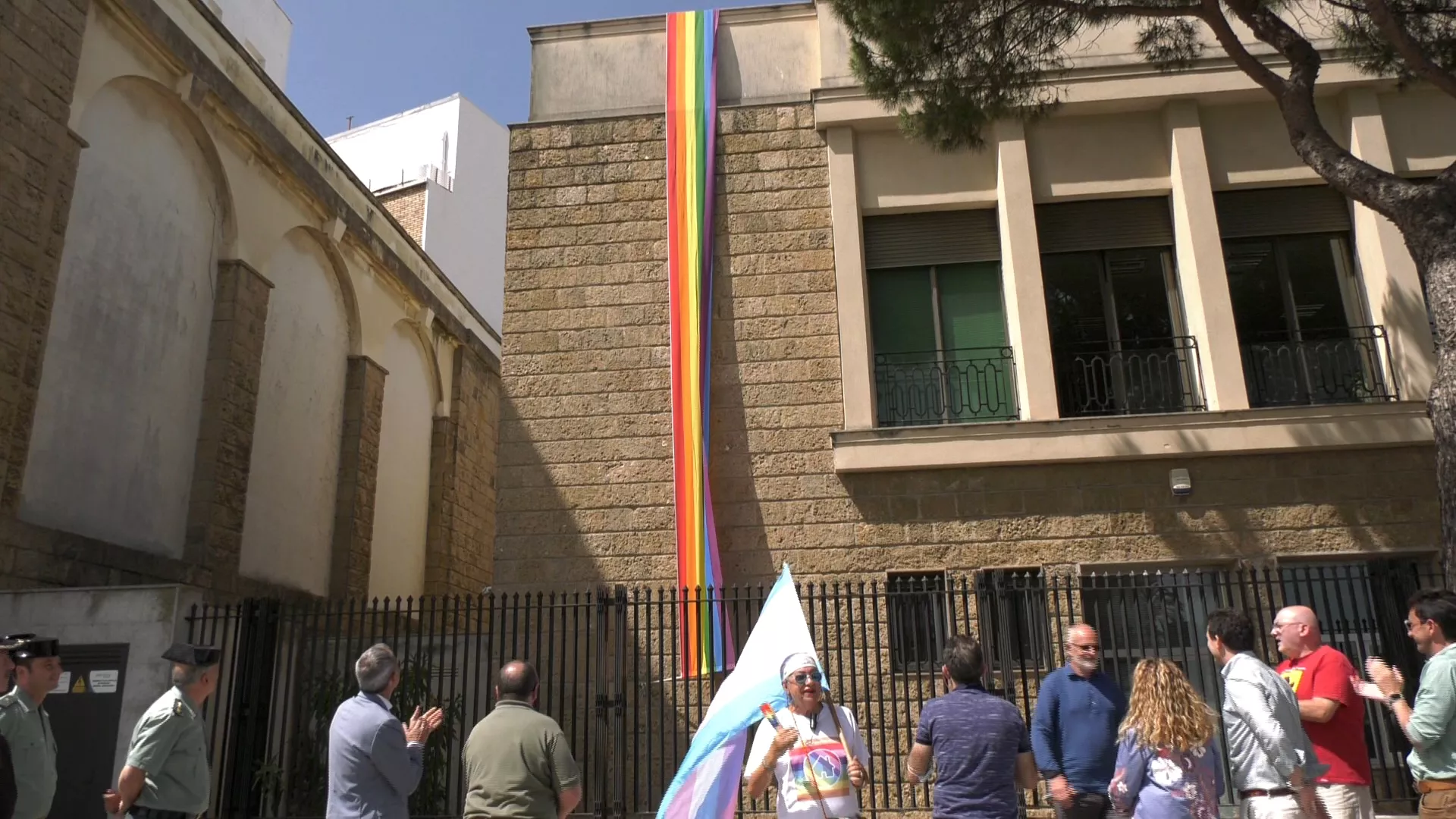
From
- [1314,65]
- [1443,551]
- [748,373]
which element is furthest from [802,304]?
[1443,551]

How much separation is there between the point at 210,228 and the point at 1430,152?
48.0 ft

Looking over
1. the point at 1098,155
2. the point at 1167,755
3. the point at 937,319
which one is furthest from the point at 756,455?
the point at 1167,755

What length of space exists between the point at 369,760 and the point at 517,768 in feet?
2.19

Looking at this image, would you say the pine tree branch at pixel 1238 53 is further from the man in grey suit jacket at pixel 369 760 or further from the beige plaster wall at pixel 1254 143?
the man in grey suit jacket at pixel 369 760

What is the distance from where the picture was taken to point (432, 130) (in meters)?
32.4

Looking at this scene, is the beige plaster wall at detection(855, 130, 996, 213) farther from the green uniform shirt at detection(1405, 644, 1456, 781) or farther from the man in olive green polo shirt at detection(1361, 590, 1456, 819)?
the green uniform shirt at detection(1405, 644, 1456, 781)

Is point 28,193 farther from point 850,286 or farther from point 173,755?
point 850,286

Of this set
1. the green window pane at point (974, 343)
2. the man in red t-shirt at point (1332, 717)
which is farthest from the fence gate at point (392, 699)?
the man in red t-shirt at point (1332, 717)

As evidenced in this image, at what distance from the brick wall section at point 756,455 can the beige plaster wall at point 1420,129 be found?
3.16m

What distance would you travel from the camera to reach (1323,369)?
36.5 feet

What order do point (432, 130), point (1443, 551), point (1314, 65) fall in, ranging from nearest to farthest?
point (1443, 551), point (1314, 65), point (432, 130)

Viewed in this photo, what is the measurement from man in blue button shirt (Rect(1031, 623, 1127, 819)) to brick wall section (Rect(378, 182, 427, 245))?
2511cm

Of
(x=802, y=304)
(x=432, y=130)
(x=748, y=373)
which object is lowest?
(x=748, y=373)

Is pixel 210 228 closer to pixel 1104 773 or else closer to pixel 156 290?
pixel 156 290
